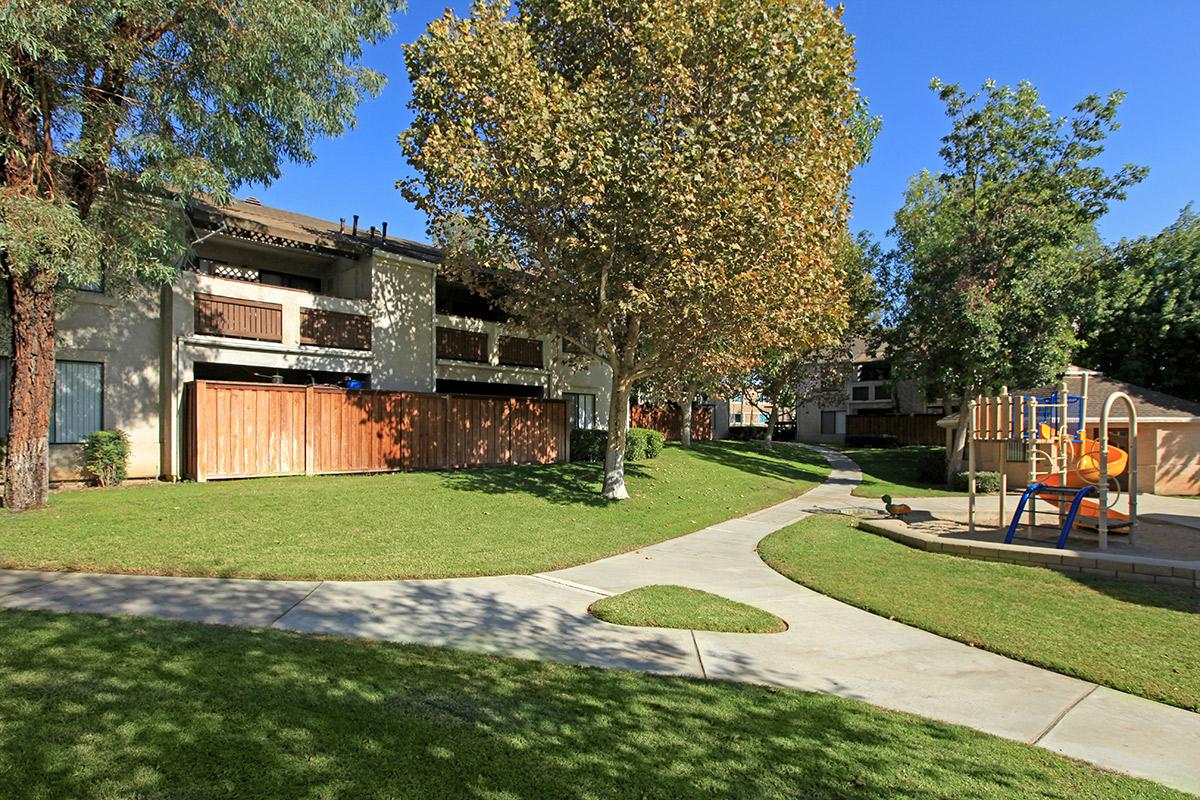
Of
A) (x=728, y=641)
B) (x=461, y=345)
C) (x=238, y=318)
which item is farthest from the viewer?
(x=461, y=345)

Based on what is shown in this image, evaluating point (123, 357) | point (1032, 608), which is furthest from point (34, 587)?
point (1032, 608)

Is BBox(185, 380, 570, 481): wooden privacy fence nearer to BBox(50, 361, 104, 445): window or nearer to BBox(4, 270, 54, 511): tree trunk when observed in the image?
BBox(50, 361, 104, 445): window

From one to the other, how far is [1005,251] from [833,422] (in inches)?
1166

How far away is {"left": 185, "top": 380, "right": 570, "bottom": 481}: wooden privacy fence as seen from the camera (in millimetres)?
14500

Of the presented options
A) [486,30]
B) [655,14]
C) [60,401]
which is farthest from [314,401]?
[655,14]

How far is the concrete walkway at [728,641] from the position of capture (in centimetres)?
446

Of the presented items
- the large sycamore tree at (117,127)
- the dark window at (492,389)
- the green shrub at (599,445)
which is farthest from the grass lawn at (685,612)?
the dark window at (492,389)

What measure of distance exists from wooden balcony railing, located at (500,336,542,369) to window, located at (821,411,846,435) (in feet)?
109

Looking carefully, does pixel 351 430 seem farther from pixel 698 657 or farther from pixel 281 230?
pixel 698 657

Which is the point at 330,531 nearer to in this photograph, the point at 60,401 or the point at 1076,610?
the point at 60,401

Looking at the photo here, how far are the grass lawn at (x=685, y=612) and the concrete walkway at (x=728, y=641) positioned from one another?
174 mm

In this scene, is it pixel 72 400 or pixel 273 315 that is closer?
pixel 72 400

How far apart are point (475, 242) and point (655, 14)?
597 cm

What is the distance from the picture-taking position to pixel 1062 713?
184 inches
